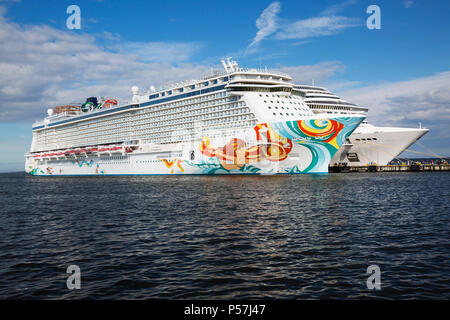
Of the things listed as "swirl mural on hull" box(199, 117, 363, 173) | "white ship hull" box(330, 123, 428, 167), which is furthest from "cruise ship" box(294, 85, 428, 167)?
"swirl mural on hull" box(199, 117, 363, 173)

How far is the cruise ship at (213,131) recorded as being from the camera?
40406 mm

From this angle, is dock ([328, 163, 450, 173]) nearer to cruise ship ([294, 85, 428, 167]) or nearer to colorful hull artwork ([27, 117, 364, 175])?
cruise ship ([294, 85, 428, 167])

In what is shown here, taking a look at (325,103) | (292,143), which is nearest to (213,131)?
(292,143)

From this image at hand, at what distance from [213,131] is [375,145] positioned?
2967 centimetres

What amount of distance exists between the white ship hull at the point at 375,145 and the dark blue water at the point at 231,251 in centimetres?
3685

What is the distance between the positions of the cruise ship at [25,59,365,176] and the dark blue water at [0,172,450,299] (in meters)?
19.3

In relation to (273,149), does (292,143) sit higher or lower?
higher

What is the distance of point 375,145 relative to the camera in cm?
5831

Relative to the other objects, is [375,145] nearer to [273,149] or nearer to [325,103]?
[325,103]

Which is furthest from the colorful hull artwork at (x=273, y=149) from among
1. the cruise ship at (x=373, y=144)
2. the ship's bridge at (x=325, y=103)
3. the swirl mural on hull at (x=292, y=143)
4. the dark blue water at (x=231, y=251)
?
the ship's bridge at (x=325, y=103)

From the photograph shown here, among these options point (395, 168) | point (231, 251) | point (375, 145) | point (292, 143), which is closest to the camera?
point (231, 251)

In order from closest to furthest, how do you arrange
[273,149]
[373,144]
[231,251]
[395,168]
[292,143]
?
[231,251]
[292,143]
[273,149]
[373,144]
[395,168]

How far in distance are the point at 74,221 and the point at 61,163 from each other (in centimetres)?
7110

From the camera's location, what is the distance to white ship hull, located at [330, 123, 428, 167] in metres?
54.1
